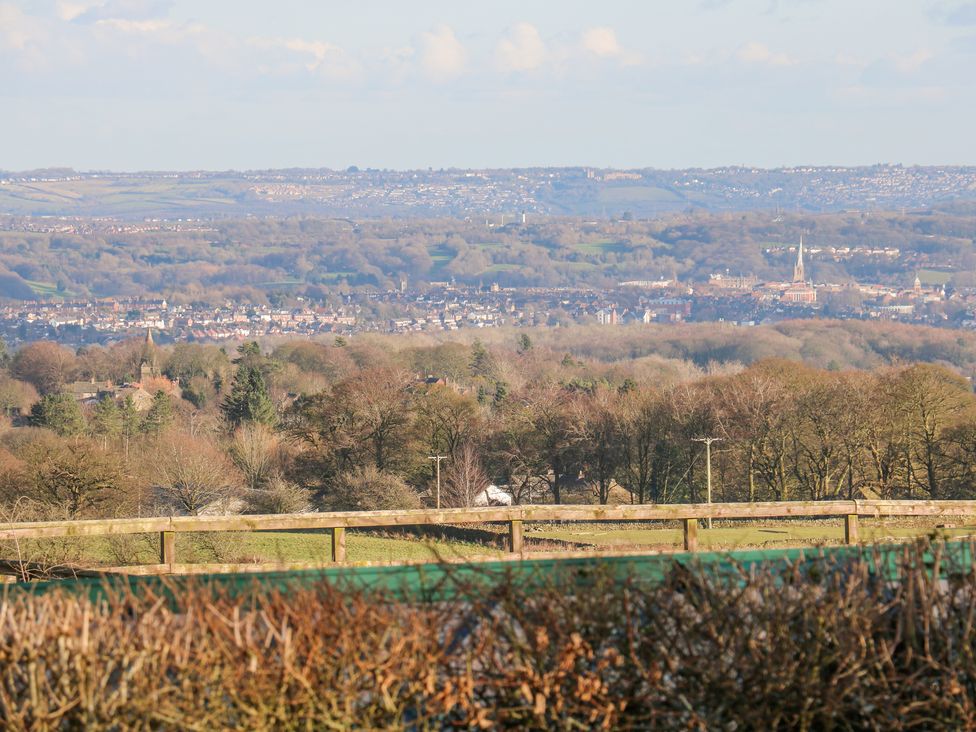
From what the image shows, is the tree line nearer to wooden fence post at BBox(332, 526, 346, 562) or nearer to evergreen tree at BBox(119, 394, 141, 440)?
evergreen tree at BBox(119, 394, 141, 440)

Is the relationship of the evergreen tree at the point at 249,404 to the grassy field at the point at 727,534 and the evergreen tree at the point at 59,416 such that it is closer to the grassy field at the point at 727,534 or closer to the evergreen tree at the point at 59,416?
the evergreen tree at the point at 59,416

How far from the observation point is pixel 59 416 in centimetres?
5984

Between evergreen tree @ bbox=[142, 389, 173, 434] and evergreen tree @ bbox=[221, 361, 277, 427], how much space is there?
10.4ft

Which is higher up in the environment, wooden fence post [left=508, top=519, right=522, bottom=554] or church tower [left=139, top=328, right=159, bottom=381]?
wooden fence post [left=508, top=519, right=522, bottom=554]

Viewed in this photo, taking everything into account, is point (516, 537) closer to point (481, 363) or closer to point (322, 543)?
point (322, 543)

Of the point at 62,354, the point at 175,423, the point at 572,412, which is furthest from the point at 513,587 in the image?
the point at 62,354

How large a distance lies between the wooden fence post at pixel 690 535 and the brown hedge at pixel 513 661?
3.77 meters

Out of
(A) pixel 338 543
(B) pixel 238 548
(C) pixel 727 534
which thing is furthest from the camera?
(B) pixel 238 548

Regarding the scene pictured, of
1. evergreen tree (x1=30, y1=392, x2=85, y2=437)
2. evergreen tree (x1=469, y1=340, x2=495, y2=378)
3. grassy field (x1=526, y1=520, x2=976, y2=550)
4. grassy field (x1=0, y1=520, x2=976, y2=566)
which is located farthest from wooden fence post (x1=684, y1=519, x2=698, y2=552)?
evergreen tree (x1=469, y1=340, x2=495, y2=378)

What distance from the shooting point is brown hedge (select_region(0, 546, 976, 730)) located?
3949mm

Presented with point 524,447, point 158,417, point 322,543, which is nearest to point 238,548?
point 322,543

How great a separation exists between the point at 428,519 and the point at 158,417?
Result: 199ft

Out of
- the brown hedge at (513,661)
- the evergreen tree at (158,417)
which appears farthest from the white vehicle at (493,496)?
the brown hedge at (513,661)

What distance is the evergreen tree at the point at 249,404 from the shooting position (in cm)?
6662
